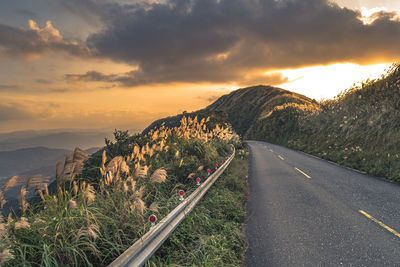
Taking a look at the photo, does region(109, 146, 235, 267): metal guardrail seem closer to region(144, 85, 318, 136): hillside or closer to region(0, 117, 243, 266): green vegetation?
region(0, 117, 243, 266): green vegetation

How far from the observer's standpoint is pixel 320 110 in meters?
29.6

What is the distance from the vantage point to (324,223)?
17.5ft

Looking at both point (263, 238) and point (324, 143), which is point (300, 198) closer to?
point (263, 238)

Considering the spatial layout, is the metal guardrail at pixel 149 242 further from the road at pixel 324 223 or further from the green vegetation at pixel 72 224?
the road at pixel 324 223

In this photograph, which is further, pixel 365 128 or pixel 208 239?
pixel 365 128

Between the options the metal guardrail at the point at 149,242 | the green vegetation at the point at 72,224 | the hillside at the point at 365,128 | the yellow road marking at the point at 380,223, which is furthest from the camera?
the hillside at the point at 365,128

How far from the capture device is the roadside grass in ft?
11.3

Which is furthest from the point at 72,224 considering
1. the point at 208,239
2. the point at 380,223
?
the point at 380,223

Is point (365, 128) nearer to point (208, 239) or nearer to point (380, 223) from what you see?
point (380, 223)

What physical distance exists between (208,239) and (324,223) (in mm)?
3151

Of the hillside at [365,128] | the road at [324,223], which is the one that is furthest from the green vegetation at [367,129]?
the road at [324,223]

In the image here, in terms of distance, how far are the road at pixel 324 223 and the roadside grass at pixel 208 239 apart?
33 cm

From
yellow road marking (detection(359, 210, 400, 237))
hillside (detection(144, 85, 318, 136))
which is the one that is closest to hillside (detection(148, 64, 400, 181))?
yellow road marking (detection(359, 210, 400, 237))

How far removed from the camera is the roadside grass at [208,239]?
3.45 m
